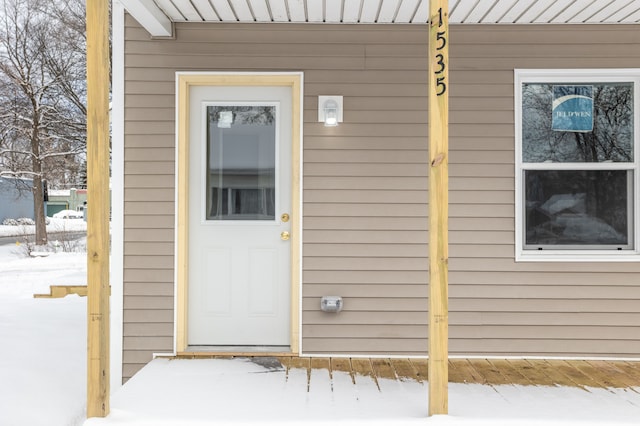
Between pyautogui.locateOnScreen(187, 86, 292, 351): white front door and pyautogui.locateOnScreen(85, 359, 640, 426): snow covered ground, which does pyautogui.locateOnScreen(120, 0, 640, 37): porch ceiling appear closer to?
pyautogui.locateOnScreen(187, 86, 292, 351): white front door

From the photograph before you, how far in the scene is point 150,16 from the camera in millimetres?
3461

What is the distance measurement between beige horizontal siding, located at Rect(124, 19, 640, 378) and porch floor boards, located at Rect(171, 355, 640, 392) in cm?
12

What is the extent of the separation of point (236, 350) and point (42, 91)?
9429 mm

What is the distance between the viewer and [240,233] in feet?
13.1

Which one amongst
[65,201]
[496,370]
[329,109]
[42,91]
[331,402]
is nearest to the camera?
[331,402]

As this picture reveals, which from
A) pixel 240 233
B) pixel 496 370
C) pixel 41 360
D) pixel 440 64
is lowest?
pixel 41 360

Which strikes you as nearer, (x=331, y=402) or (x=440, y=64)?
(x=440, y=64)

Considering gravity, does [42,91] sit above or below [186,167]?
above

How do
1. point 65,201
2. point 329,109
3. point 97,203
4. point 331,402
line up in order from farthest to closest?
point 65,201 → point 329,109 → point 331,402 → point 97,203

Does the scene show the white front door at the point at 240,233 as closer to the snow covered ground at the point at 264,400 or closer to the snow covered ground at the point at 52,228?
the snow covered ground at the point at 264,400

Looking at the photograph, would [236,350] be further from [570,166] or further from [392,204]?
[570,166]

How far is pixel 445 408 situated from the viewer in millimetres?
2625

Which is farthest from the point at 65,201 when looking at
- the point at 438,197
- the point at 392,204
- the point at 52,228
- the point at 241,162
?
the point at 438,197

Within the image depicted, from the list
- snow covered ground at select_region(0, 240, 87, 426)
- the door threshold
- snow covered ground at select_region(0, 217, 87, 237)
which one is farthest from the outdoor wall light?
snow covered ground at select_region(0, 217, 87, 237)
